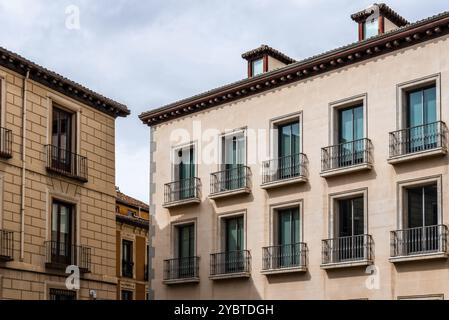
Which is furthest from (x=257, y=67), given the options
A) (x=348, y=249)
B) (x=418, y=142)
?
(x=348, y=249)

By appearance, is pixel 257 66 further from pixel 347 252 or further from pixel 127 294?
pixel 127 294

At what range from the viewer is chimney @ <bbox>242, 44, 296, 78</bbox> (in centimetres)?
3262

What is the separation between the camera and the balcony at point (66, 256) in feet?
94.5

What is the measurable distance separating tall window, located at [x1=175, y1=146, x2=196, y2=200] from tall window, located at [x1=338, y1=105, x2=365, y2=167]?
23.6 ft

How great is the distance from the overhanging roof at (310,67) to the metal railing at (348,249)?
20.2 ft

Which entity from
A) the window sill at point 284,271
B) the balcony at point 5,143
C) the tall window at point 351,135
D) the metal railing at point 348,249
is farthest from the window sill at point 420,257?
the balcony at point 5,143

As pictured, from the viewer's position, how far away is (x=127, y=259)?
51219 mm

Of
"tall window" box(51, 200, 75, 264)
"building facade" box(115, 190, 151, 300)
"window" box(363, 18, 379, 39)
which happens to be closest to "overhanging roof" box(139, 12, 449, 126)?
"window" box(363, 18, 379, 39)

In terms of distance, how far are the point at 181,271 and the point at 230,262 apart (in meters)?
2.58

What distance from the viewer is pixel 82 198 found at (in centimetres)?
3102

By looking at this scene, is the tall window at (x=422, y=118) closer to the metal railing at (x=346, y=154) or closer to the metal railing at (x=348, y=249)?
the metal railing at (x=346, y=154)

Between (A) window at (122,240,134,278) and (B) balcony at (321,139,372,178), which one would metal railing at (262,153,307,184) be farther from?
(A) window at (122,240,134,278)
